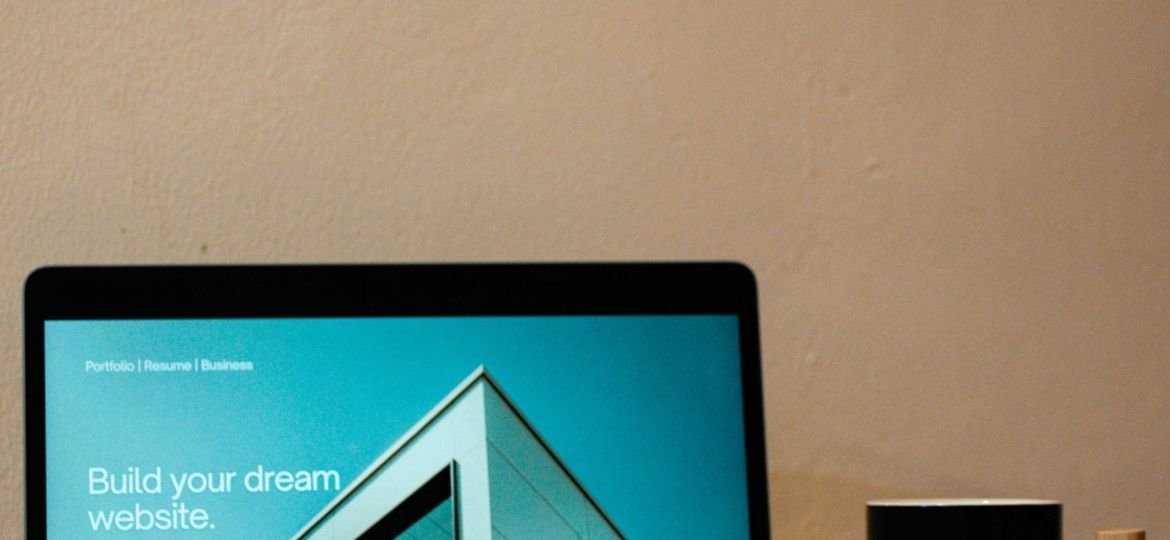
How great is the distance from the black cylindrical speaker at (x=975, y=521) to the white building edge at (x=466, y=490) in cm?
14

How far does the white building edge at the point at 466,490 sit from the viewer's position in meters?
0.59

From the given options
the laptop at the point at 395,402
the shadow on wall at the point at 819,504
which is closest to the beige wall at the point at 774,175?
the shadow on wall at the point at 819,504

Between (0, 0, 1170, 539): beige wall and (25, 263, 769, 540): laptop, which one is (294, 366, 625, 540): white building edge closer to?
(25, 263, 769, 540): laptop

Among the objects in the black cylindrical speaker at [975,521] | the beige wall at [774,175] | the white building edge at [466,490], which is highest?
the beige wall at [774,175]

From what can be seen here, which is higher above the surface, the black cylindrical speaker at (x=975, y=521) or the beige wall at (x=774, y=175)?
the beige wall at (x=774, y=175)

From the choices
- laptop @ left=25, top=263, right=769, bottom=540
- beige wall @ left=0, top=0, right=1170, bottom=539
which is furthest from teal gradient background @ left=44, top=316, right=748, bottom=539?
beige wall @ left=0, top=0, right=1170, bottom=539

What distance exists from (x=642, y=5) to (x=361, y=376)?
0.31 meters

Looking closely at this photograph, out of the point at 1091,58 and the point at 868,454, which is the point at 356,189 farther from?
the point at 1091,58

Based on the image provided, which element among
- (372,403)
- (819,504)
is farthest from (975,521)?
(372,403)

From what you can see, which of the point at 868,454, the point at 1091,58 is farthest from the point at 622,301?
the point at 1091,58

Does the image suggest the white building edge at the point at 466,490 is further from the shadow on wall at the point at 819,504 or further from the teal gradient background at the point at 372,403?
the shadow on wall at the point at 819,504

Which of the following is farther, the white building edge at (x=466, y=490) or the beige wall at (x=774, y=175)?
the beige wall at (x=774, y=175)

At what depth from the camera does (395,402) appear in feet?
2.00

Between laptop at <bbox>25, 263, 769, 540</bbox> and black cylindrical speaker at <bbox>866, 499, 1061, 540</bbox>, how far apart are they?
0.07 meters
